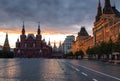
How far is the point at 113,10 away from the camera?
6156 inches

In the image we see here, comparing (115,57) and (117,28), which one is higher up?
(117,28)

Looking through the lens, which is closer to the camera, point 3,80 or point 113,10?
point 3,80

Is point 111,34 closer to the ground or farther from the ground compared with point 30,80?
farther from the ground

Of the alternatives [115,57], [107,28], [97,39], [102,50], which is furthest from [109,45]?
[97,39]

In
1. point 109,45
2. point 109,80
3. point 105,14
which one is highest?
point 105,14

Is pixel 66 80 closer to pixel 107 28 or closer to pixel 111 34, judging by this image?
pixel 111 34

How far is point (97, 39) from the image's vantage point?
16575cm

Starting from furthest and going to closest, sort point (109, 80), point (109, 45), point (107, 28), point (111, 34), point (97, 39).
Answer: point (97, 39) → point (107, 28) → point (111, 34) → point (109, 45) → point (109, 80)

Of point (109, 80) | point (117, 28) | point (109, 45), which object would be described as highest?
point (117, 28)

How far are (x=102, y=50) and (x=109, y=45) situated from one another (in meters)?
6.01

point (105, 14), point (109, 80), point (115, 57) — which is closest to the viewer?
point (109, 80)

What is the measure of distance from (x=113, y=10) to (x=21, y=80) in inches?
5552

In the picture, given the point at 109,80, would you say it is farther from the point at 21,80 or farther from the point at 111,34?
the point at 111,34

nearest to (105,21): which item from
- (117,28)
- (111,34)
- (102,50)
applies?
(111,34)
